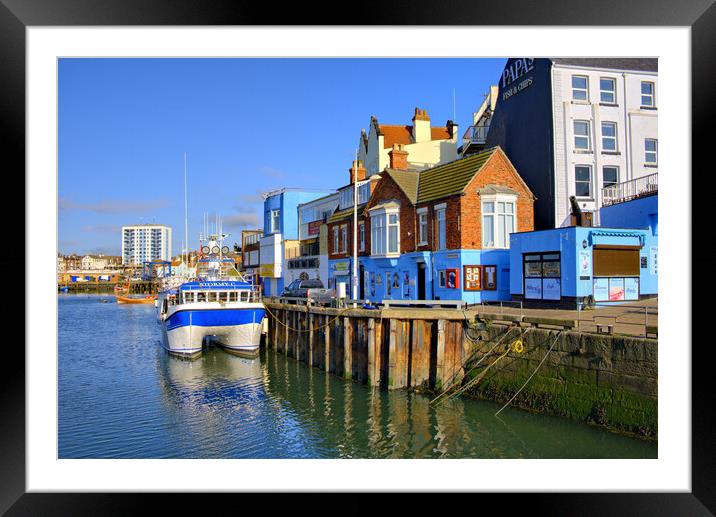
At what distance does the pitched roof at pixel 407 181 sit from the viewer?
27.0 metres

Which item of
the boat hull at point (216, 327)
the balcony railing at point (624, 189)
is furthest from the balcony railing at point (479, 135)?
the boat hull at point (216, 327)

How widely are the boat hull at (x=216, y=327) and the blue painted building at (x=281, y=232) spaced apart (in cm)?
1789

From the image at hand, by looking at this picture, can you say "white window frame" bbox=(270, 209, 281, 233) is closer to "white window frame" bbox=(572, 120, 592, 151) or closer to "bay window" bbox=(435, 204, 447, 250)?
"bay window" bbox=(435, 204, 447, 250)

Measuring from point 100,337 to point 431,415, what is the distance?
105ft

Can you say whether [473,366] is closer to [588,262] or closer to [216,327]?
[588,262]

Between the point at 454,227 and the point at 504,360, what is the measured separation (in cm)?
881

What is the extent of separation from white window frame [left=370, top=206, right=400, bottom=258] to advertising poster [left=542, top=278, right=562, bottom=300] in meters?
8.11

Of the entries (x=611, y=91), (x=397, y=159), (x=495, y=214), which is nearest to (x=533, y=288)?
(x=495, y=214)

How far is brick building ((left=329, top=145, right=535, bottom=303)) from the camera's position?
24.0 meters

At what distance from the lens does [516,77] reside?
27.8m

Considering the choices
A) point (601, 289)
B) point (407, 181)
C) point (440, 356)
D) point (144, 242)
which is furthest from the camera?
point (144, 242)

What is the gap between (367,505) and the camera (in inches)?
290

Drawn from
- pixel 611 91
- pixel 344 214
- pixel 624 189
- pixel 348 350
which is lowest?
pixel 348 350
